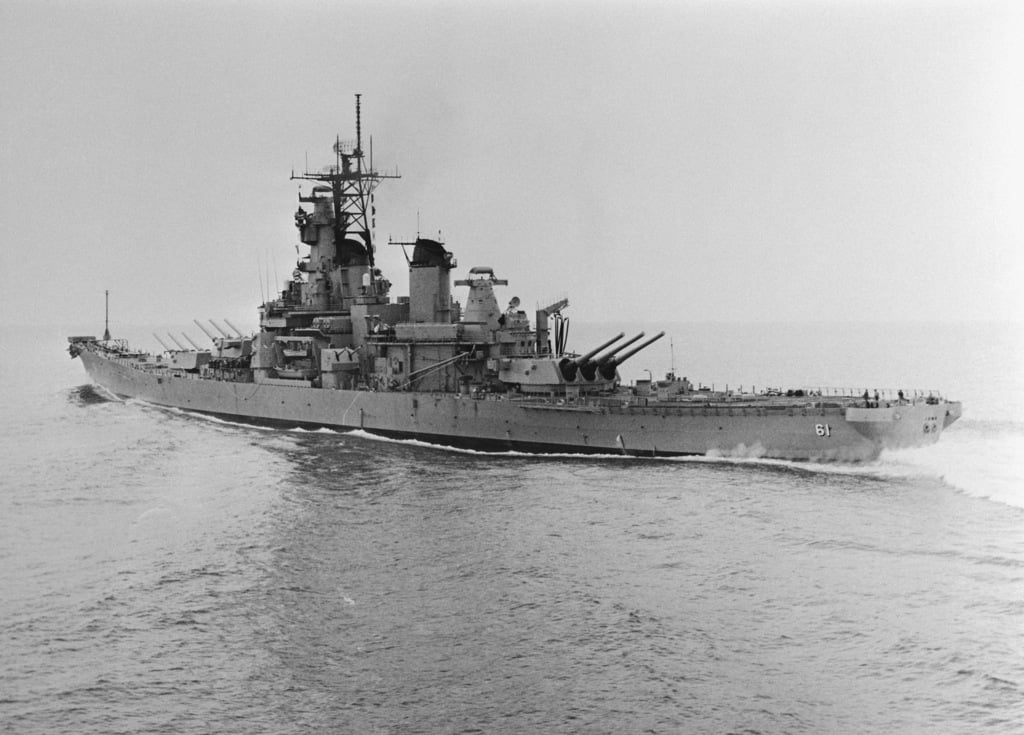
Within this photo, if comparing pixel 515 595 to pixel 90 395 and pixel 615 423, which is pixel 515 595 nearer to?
pixel 615 423

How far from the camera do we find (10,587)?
842 inches

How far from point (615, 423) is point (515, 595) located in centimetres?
1636

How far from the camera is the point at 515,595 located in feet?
68.9

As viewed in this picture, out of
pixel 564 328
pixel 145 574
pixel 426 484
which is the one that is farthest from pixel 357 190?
pixel 145 574

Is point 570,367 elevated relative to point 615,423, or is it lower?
elevated

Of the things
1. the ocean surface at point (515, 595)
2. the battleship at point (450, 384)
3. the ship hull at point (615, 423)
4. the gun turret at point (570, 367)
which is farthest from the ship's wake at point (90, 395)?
the gun turret at point (570, 367)

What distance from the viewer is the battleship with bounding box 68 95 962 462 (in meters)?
34.4

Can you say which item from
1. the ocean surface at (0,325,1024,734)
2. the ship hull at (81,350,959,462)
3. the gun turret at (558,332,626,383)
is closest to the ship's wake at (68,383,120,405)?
the ship hull at (81,350,959,462)

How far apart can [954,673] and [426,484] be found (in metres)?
19.3

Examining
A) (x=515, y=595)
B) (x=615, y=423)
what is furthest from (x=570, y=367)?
(x=515, y=595)

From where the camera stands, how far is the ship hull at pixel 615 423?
109 feet

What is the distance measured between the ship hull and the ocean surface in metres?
0.92

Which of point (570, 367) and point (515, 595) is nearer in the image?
point (515, 595)

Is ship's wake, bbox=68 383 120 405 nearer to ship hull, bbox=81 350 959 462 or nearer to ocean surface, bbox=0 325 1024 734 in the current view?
ship hull, bbox=81 350 959 462
